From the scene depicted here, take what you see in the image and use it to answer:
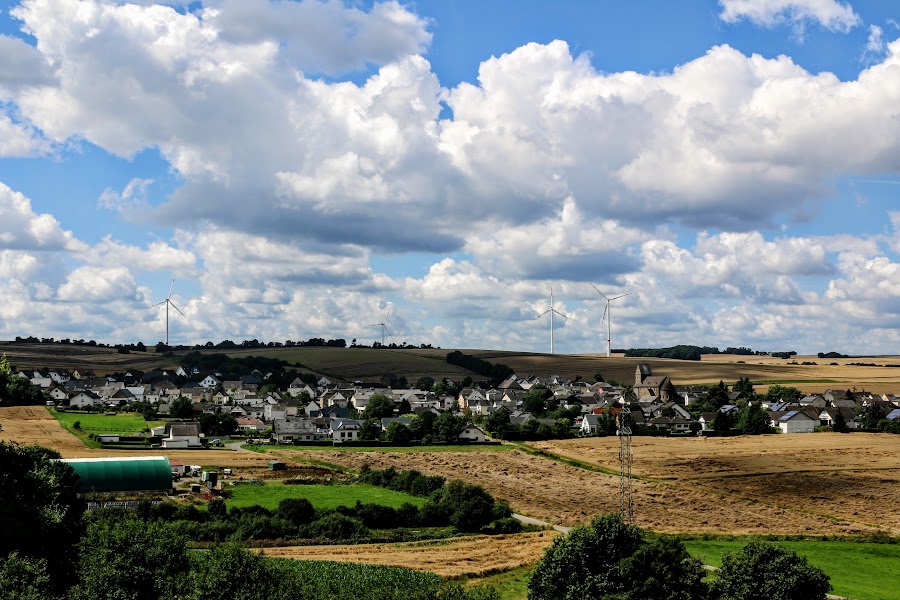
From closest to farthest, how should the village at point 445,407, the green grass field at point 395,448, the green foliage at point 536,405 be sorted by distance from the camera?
the green grass field at point 395,448, the village at point 445,407, the green foliage at point 536,405

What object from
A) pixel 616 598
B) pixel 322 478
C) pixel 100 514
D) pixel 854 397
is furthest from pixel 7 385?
pixel 854 397

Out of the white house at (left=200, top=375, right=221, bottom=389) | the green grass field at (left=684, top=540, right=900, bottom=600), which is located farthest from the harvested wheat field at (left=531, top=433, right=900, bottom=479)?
the white house at (left=200, top=375, right=221, bottom=389)

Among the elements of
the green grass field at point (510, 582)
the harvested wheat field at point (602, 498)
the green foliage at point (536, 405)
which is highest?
the green foliage at point (536, 405)

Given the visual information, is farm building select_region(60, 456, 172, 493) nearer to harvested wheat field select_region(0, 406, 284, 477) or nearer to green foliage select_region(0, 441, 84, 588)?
harvested wheat field select_region(0, 406, 284, 477)

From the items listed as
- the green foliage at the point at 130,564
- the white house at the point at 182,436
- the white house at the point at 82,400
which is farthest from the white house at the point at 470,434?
the green foliage at the point at 130,564

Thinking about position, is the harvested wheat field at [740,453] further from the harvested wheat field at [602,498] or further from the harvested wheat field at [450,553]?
the harvested wheat field at [450,553]

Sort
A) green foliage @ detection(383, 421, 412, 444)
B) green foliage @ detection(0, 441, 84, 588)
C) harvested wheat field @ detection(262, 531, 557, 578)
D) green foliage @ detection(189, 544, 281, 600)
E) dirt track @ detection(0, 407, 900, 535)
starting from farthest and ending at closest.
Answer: green foliage @ detection(383, 421, 412, 444) → dirt track @ detection(0, 407, 900, 535) → harvested wheat field @ detection(262, 531, 557, 578) → green foliage @ detection(0, 441, 84, 588) → green foliage @ detection(189, 544, 281, 600)

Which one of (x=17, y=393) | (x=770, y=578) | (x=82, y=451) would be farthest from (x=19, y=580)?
(x=17, y=393)
